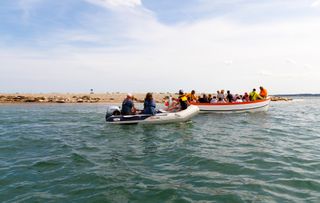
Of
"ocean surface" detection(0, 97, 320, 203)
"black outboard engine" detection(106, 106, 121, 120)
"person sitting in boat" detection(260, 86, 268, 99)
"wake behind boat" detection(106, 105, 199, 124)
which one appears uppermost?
"person sitting in boat" detection(260, 86, 268, 99)

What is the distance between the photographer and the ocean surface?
6988mm

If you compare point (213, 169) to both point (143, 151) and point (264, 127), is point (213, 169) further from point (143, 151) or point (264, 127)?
point (264, 127)

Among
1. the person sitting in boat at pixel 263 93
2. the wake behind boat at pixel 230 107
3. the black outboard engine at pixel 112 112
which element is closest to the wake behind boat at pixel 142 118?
the black outboard engine at pixel 112 112

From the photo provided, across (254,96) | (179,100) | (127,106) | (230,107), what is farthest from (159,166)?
(254,96)

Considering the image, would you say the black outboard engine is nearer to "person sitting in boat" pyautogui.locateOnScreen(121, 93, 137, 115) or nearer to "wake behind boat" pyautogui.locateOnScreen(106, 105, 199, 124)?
"wake behind boat" pyautogui.locateOnScreen(106, 105, 199, 124)

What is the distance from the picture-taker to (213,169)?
29.5 ft

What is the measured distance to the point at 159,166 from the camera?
9.38 metres

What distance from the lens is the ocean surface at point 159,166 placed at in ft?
22.9

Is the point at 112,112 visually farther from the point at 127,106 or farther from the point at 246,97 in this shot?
the point at 246,97

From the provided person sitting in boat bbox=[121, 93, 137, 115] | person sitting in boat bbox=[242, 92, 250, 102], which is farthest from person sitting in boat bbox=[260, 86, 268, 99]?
person sitting in boat bbox=[121, 93, 137, 115]

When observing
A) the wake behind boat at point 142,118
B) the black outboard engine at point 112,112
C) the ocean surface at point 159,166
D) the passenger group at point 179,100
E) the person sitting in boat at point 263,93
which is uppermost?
the person sitting in boat at point 263,93

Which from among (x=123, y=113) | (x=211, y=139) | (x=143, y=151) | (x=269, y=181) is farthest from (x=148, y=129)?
(x=269, y=181)

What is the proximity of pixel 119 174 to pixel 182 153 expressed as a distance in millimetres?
3259

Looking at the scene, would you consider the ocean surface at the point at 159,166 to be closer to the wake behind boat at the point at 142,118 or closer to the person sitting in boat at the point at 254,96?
the wake behind boat at the point at 142,118
